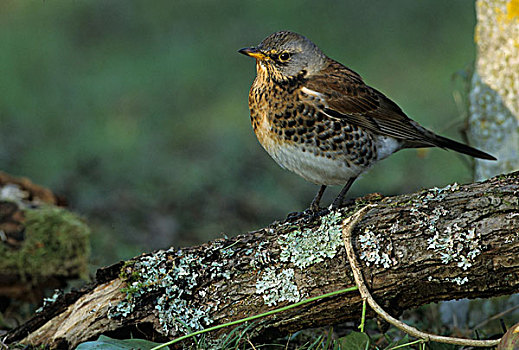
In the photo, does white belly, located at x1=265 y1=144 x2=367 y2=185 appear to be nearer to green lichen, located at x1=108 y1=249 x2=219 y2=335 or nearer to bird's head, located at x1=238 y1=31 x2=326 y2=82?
bird's head, located at x1=238 y1=31 x2=326 y2=82

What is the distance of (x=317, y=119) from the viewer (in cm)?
398

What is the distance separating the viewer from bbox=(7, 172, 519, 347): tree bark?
117 inches

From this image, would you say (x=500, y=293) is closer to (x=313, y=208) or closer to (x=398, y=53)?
(x=313, y=208)

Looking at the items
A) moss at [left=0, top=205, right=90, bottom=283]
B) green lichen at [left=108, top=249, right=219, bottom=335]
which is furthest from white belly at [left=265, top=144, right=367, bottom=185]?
moss at [left=0, top=205, right=90, bottom=283]

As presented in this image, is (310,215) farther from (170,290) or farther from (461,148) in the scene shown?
(461,148)

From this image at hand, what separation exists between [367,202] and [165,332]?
1.28 m

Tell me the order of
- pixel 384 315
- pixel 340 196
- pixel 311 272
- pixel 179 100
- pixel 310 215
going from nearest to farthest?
pixel 384 315 < pixel 311 272 < pixel 310 215 < pixel 340 196 < pixel 179 100

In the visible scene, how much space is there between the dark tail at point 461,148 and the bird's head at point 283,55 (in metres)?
1.03

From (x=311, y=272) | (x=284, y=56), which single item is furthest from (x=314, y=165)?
(x=311, y=272)

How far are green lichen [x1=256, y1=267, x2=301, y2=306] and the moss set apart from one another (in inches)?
87.5

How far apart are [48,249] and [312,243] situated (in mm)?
2560

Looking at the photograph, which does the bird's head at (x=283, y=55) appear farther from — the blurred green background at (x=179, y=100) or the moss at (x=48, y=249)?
the moss at (x=48, y=249)

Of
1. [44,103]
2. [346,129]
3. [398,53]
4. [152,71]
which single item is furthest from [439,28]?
[346,129]

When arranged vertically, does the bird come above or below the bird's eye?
below
